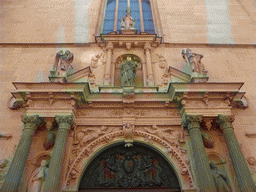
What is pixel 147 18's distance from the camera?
11656 millimetres

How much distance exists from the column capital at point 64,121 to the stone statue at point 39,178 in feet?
3.96

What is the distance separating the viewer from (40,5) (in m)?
11.4

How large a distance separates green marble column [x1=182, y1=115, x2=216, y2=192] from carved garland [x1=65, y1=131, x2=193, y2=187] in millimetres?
452

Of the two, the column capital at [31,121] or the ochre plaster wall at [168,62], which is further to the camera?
the ochre plaster wall at [168,62]

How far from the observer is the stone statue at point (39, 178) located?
5555 millimetres

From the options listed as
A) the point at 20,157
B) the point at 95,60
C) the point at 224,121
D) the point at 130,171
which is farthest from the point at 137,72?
the point at 20,157

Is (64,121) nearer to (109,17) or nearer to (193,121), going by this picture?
(193,121)

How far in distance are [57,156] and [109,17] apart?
8830mm

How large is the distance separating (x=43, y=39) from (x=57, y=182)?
7154 mm

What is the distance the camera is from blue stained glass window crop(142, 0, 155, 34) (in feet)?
35.8

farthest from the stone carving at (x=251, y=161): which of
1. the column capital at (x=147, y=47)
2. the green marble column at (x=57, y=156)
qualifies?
the green marble column at (x=57, y=156)

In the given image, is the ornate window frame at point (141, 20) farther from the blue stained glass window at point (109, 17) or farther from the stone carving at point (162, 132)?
the stone carving at point (162, 132)

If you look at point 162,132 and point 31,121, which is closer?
point 31,121

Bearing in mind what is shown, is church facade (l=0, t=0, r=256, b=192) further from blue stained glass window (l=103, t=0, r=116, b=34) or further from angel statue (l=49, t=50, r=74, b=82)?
blue stained glass window (l=103, t=0, r=116, b=34)
